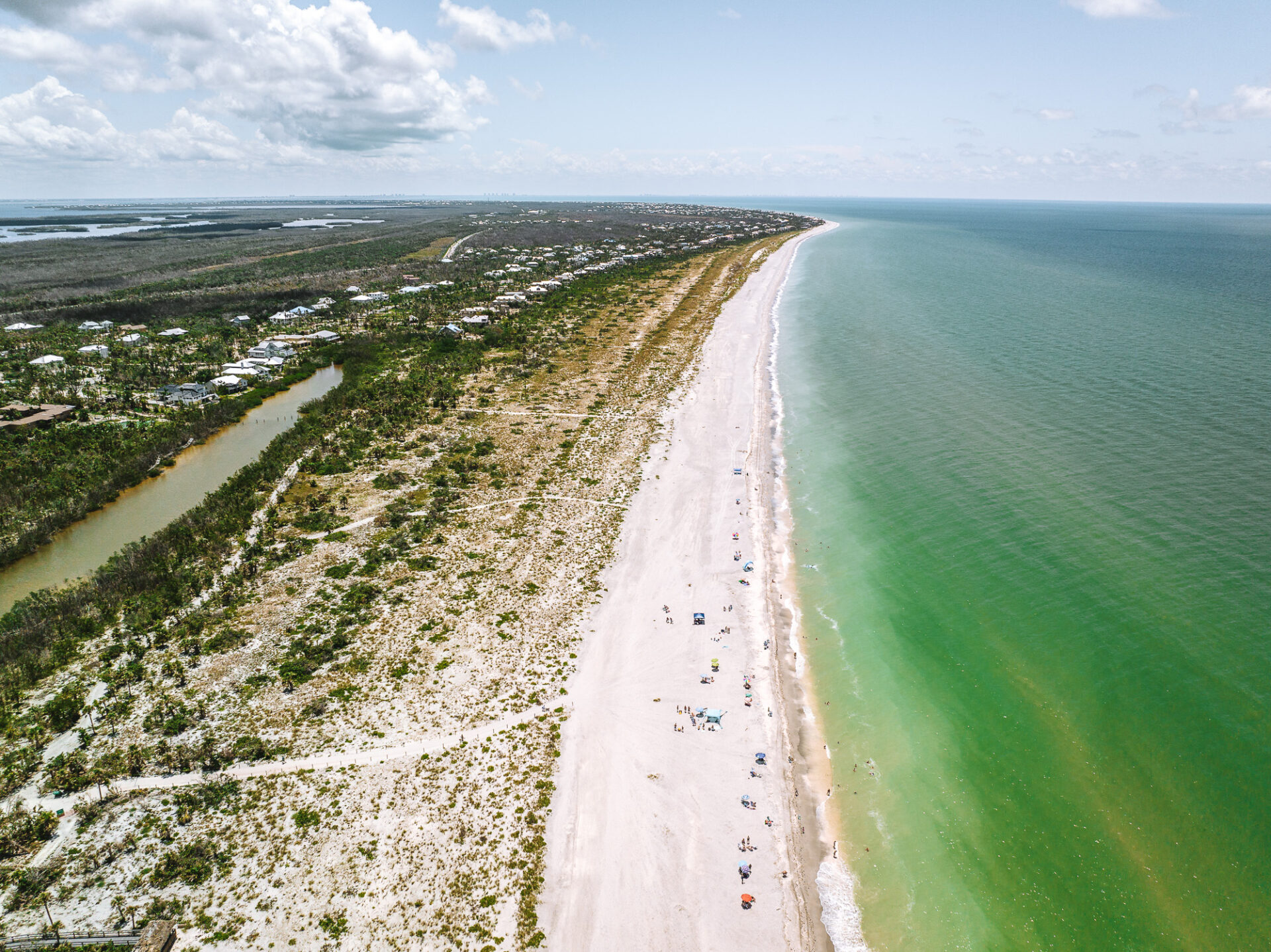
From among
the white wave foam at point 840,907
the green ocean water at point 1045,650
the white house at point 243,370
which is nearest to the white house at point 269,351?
the white house at point 243,370

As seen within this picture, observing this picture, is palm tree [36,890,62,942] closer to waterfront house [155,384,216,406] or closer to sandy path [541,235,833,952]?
sandy path [541,235,833,952]

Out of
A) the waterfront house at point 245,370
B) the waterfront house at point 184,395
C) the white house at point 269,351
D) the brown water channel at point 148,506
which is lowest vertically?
the brown water channel at point 148,506

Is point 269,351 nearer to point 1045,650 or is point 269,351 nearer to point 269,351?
point 269,351

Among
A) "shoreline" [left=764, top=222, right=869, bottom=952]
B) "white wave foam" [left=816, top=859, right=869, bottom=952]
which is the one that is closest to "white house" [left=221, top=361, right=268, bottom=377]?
"shoreline" [left=764, top=222, right=869, bottom=952]

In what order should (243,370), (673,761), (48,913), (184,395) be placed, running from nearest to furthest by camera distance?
(48,913)
(673,761)
(184,395)
(243,370)

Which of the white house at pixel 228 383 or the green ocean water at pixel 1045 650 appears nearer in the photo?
the green ocean water at pixel 1045 650

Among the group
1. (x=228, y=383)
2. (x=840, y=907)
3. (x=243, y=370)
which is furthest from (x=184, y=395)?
(x=840, y=907)

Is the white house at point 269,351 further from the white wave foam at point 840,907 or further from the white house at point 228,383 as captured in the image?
the white wave foam at point 840,907

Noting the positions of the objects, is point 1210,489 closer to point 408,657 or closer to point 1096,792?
point 1096,792
